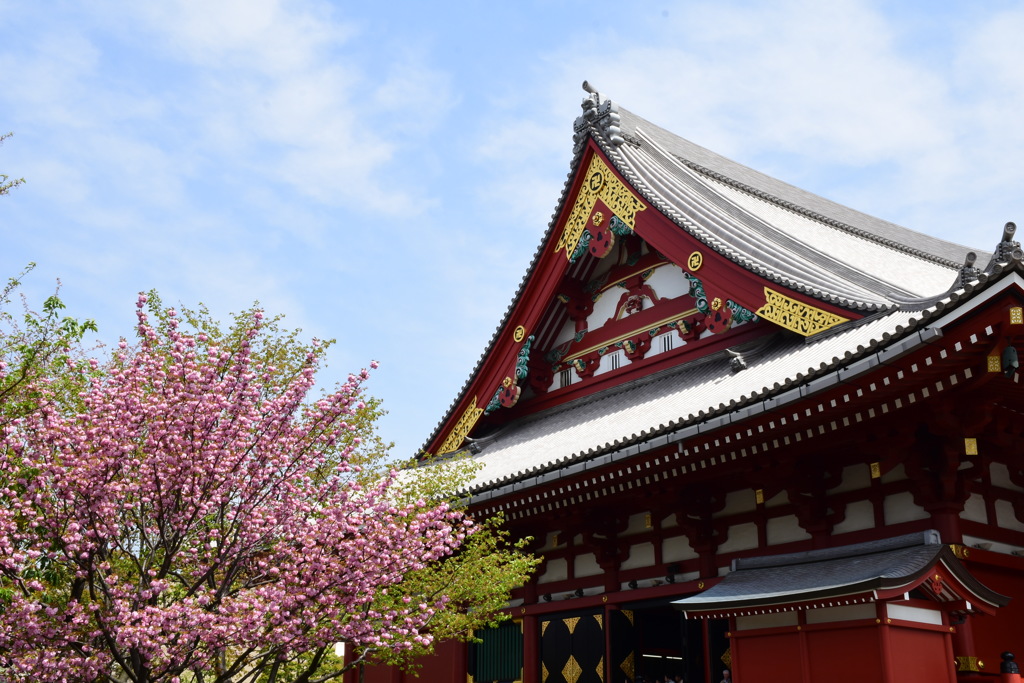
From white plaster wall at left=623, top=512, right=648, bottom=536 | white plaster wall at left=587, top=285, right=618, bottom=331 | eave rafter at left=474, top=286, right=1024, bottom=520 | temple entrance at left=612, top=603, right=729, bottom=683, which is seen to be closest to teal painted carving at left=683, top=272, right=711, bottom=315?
white plaster wall at left=587, top=285, right=618, bottom=331

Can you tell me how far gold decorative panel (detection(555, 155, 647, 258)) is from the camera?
51.8ft

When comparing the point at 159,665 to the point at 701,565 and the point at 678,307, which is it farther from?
the point at 678,307

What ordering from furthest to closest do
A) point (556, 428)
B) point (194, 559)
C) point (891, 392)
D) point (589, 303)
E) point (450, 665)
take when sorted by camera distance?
point (589, 303) → point (556, 428) → point (450, 665) → point (194, 559) → point (891, 392)

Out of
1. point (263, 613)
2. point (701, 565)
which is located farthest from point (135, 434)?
point (701, 565)

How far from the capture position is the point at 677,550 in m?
12.2

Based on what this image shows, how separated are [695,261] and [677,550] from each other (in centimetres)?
442

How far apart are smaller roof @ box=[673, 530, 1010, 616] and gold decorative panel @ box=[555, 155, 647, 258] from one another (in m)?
6.84

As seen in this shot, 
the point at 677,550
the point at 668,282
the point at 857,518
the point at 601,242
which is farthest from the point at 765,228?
the point at 857,518

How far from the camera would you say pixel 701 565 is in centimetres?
1174

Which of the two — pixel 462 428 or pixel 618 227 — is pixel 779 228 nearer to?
pixel 618 227

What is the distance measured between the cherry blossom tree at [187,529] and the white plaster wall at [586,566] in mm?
3367

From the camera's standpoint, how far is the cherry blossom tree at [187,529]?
29.3ft

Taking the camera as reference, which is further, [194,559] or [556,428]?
[556,428]

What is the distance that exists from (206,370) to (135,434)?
0.91 metres
